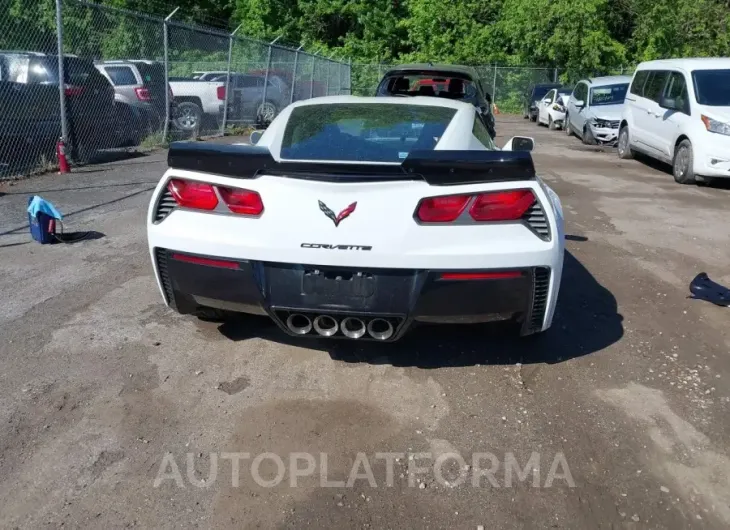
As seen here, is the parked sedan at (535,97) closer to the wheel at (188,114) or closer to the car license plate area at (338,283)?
the wheel at (188,114)

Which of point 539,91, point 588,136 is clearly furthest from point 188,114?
point 539,91

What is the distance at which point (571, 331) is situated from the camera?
447cm

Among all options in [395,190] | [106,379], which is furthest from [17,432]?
[395,190]

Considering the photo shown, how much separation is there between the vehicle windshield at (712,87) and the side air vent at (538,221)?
8689mm

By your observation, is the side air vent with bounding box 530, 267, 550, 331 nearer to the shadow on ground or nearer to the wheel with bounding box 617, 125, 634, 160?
the shadow on ground

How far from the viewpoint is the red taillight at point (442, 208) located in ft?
11.1

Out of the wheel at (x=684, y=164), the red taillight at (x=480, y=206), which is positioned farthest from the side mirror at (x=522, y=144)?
the wheel at (x=684, y=164)

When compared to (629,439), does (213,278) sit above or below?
above

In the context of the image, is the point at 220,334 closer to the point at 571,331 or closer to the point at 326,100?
the point at 326,100

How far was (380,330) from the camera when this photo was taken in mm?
3580

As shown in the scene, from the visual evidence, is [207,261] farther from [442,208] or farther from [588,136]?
[588,136]

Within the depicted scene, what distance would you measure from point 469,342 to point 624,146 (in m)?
11.6

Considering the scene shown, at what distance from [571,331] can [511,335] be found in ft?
1.47

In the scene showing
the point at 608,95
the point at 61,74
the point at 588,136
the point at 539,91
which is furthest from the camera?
the point at 539,91
